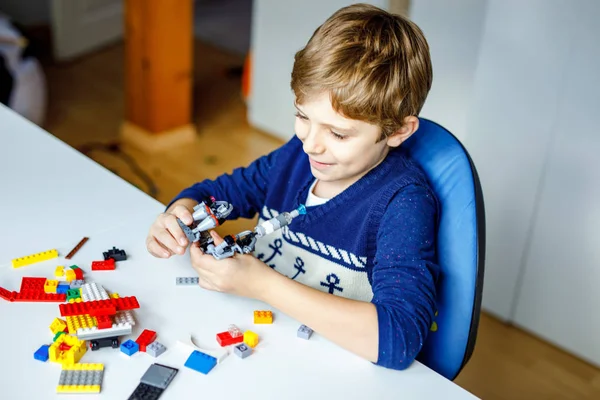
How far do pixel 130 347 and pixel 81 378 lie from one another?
0.25ft

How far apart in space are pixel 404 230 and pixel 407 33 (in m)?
0.29

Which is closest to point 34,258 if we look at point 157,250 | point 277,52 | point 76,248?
point 76,248

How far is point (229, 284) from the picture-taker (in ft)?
3.33

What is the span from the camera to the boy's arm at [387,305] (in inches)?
37.8

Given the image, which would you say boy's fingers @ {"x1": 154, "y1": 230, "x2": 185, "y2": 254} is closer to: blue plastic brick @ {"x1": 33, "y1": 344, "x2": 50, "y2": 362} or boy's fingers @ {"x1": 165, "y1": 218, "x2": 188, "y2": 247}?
boy's fingers @ {"x1": 165, "y1": 218, "x2": 188, "y2": 247}

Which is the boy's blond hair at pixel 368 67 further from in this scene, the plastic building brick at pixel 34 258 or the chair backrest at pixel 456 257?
the plastic building brick at pixel 34 258

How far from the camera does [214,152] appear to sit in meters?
3.00

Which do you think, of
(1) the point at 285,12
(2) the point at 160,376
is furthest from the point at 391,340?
(1) the point at 285,12

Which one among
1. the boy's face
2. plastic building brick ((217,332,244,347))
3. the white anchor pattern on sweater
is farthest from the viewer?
the white anchor pattern on sweater

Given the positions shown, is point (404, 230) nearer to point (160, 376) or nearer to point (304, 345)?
point (304, 345)

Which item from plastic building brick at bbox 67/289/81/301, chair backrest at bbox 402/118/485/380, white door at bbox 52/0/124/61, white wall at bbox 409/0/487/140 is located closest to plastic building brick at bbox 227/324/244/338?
plastic building brick at bbox 67/289/81/301

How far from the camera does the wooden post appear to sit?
277cm

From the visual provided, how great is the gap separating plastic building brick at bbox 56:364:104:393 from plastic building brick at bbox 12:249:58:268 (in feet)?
0.83

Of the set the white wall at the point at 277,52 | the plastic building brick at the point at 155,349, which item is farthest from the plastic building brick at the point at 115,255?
the white wall at the point at 277,52
